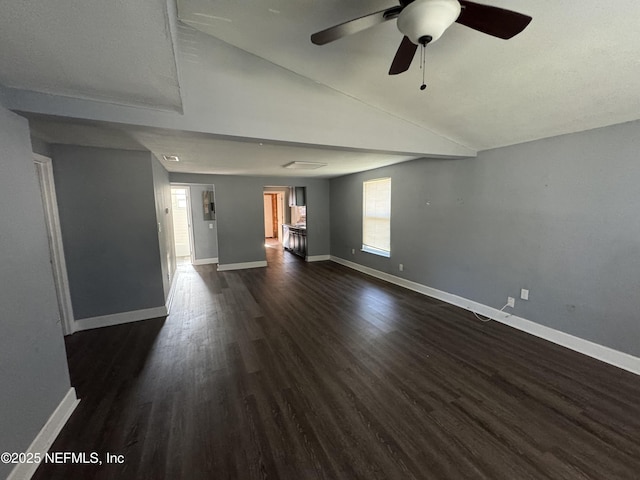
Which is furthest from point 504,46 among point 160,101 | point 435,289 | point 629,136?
point 435,289

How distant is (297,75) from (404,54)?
1311mm

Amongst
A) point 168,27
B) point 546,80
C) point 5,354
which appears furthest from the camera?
point 546,80

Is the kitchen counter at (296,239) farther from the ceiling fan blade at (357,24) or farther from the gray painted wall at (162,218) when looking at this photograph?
the ceiling fan blade at (357,24)

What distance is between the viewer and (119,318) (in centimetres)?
335

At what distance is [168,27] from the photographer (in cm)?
113

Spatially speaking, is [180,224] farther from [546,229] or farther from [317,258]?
[546,229]

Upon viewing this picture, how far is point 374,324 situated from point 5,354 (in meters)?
3.08

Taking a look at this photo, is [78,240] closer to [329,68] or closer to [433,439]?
[329,68]

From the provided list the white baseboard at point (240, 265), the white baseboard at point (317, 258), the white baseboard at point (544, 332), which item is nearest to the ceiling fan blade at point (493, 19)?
the white baseboard at point (544, 332)

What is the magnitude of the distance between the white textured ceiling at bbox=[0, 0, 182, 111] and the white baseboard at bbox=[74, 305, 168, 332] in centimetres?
271

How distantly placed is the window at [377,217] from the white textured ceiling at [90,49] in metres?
4.09

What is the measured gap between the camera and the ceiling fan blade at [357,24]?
1226mm

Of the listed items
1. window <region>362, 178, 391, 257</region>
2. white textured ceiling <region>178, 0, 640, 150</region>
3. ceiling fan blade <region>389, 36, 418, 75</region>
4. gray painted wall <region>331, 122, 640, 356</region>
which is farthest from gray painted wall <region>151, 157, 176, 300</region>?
gray painted wall <region>331, 122, 640, 356</region>

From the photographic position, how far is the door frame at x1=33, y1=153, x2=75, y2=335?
9.21 feet
